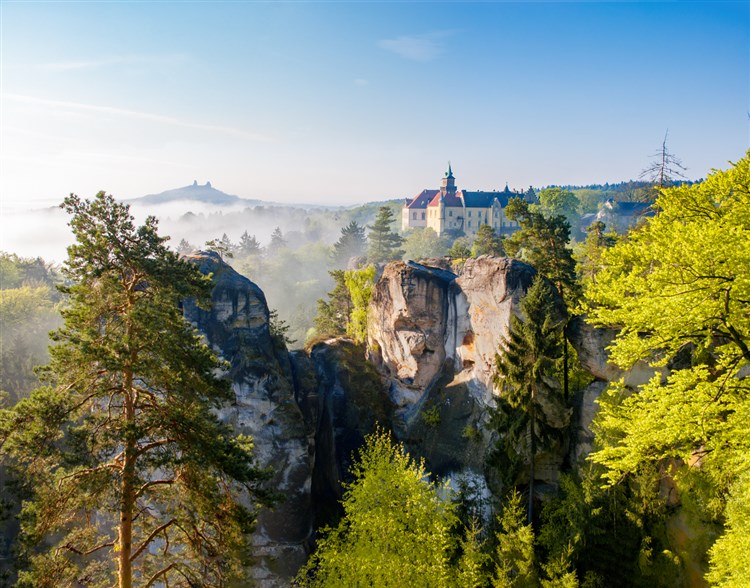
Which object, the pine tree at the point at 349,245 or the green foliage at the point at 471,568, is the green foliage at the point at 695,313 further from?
the pine tree at the point at 349,245

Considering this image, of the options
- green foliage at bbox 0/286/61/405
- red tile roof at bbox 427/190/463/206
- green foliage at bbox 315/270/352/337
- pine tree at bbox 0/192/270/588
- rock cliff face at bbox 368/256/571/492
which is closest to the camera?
pine tree at bbox 0/192/270/588

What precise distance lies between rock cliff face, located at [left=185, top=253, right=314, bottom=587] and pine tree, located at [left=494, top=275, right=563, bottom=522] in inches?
465

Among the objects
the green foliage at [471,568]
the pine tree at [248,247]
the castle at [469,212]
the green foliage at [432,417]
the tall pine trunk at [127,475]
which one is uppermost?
the castle at [469,212]

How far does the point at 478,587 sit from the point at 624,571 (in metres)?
6.27

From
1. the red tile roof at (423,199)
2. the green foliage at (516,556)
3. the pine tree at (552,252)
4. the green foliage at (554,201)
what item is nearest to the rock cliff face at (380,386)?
the pine tree at (552,252)

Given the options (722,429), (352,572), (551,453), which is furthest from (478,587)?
(722,429)

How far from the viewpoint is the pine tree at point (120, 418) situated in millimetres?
10500

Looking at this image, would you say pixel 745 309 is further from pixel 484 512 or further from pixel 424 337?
pixel 424 337

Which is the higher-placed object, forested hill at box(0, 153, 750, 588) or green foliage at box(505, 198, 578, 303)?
green foliage at box(505, 198, 578, 303)

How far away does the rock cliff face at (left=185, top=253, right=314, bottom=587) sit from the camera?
26859 mm

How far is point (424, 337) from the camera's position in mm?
30922

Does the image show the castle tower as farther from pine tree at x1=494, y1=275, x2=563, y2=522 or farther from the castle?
pine tree at x1=494, y1=275, x2=563, y2=522

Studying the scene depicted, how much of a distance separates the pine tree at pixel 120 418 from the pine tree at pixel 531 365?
1336cm

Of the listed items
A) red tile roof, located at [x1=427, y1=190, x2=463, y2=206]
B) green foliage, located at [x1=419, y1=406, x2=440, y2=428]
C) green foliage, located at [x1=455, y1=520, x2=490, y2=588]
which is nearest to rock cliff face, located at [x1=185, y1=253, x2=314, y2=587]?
green foliage, located at [x1=419, y1=406, x2=440, y2=428]
